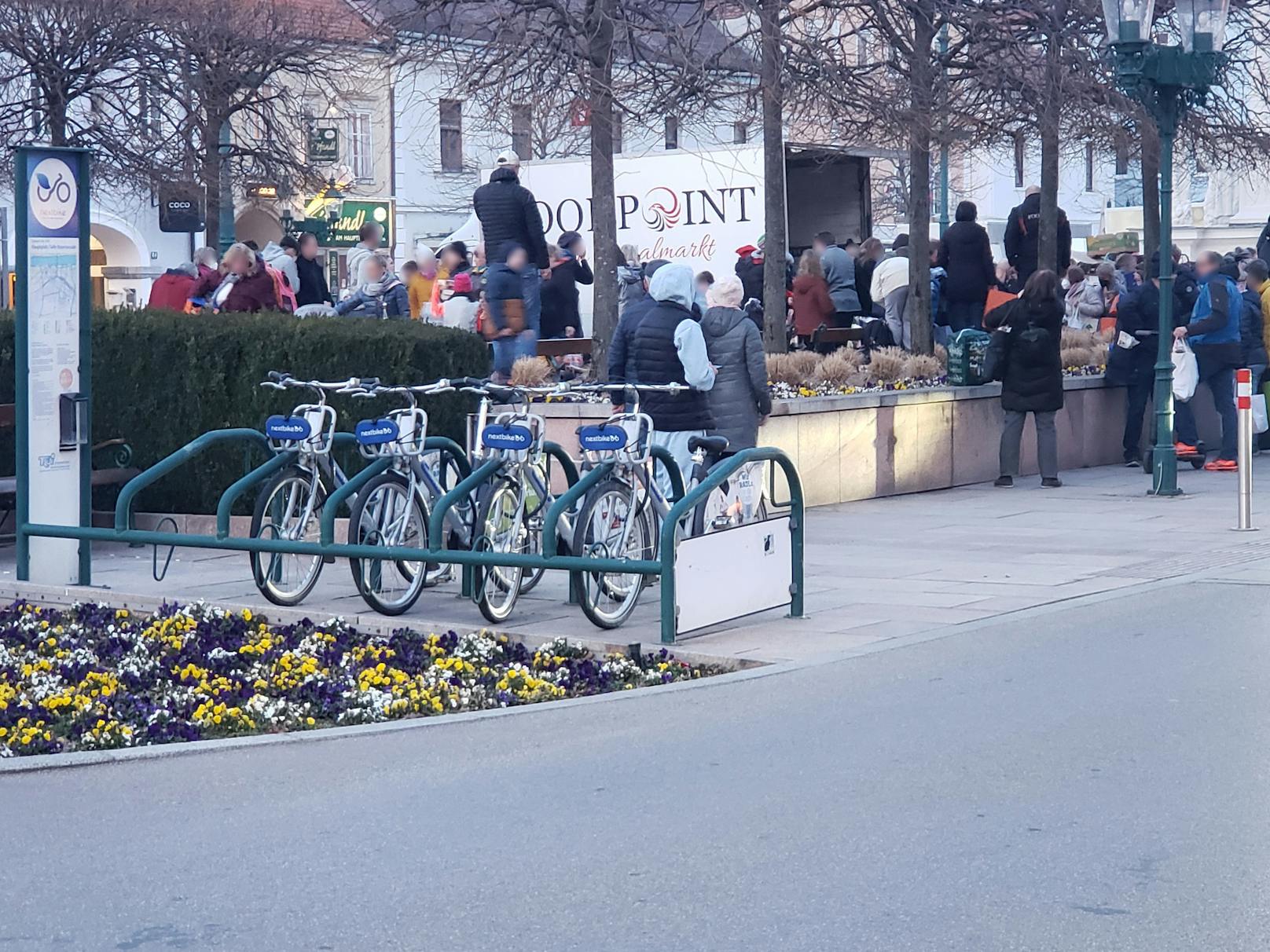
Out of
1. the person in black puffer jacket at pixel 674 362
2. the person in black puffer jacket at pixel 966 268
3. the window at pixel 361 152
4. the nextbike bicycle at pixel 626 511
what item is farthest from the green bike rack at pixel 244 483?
the window at pixel 361 152

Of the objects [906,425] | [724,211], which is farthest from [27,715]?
[724,211]

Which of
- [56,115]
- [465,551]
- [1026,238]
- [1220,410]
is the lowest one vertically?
[465,551]

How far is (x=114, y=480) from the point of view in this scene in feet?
42.5

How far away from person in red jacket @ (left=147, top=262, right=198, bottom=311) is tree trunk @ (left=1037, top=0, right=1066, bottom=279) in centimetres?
833

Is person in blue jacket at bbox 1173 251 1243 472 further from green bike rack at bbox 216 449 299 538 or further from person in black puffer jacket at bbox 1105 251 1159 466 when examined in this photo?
green bike rack at bbox 216 449 299 538

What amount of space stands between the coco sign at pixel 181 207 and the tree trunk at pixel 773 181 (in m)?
12.3

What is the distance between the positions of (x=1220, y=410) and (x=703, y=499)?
10.1m

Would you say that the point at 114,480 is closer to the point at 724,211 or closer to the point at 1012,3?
the point at 1012,3

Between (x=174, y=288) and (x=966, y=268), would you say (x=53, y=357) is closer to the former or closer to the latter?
(x=174, y=288)

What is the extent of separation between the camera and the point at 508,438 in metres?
9.92

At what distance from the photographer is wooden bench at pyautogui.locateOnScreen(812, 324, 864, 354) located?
2197cm

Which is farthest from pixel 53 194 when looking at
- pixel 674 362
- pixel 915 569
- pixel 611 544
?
pixel 915 569

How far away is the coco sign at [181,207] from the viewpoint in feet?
94.1

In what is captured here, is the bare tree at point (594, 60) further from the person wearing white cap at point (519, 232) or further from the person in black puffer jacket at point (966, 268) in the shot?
the person in black puffer jacket at point (966, 268)
